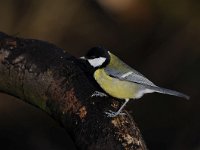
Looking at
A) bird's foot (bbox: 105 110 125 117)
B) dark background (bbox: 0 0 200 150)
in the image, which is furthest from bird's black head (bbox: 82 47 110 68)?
dark background (bbox: 0 0 200 150)

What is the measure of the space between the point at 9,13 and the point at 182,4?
185 centimetres

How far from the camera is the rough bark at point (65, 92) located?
2.44m

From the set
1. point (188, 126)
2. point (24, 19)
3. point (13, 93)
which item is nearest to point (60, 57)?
point (13, 93)

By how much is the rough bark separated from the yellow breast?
0.50 ft

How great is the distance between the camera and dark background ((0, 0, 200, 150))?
5.79m

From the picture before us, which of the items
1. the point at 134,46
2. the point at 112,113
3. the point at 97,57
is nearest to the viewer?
the point at 112,113

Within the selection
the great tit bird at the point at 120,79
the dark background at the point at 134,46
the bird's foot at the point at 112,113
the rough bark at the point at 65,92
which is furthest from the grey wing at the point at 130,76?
the dark background at the point at 134,46

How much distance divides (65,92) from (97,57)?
1.94 feet

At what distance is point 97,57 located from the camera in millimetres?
3375

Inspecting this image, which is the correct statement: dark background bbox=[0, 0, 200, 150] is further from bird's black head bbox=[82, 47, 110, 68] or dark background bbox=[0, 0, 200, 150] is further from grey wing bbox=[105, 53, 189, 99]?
bird's black head bbox=[82, 47, 110, 68]

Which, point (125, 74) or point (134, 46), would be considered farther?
point (134, 46)

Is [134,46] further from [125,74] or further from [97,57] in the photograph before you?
[97,57]

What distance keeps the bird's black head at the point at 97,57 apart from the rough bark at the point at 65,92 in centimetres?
6

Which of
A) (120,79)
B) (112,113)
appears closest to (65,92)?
(112,113)
